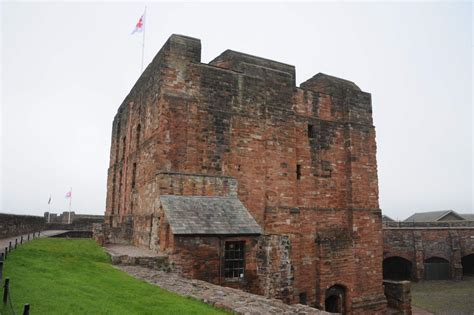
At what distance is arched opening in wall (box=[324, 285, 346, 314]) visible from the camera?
19.3 m

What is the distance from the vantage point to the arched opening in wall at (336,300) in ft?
63.4

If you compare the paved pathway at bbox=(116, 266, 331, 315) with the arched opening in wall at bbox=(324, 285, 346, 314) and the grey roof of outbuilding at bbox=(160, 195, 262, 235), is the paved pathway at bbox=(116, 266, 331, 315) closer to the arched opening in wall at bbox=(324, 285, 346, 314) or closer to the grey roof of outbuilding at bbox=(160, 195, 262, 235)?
the grey roof of outbuilding at bbox=(160, 195, 262, 235)

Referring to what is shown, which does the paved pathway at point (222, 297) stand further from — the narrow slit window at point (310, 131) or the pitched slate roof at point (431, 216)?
the pitched slate roof at point (431, 216)

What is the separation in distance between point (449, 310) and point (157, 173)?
18823 millimetres

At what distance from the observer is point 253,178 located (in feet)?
57.8

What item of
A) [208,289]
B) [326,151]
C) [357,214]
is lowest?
[208,289]

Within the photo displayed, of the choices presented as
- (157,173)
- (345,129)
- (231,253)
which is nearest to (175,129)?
(157,173)

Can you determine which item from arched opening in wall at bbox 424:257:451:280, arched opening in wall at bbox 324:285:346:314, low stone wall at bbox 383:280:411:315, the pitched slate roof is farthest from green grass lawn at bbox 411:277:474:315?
the pitched slate roof

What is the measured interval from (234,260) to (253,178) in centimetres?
532

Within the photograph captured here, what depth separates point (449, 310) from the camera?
21.3 metres

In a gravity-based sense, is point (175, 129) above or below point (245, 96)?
below

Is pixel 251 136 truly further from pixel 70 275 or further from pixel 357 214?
pixel 70 275

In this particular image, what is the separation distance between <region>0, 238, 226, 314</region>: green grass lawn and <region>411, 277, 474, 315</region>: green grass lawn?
19251 millimetres

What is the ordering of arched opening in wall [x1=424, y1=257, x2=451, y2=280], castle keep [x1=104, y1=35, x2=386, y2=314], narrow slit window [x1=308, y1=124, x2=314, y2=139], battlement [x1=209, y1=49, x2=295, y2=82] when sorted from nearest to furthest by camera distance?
1. castle keep [x1=104, y1=35, x2=386, y2=314]
2. battlement [x1=209, y1=49, x2=295, y2=82]
3. narrow slit window [x1=308, y1=124, x2=314, y2=139]
4. arched opening in wall [x1=424, y1=257, x2=451, y2=280]
